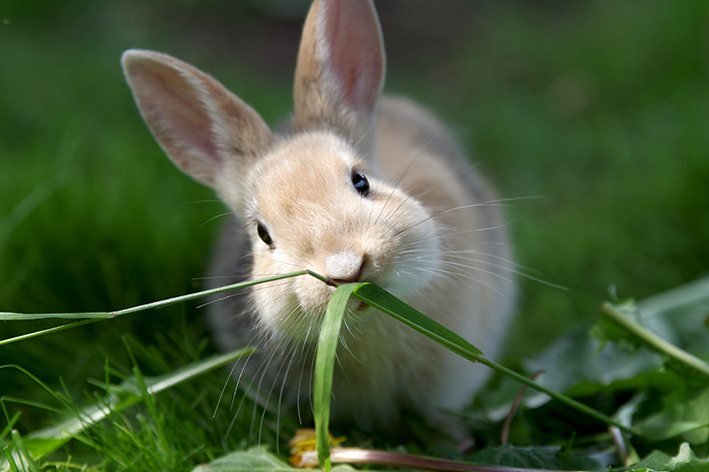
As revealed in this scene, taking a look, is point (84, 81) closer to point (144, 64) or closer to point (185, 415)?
point (144, 64)

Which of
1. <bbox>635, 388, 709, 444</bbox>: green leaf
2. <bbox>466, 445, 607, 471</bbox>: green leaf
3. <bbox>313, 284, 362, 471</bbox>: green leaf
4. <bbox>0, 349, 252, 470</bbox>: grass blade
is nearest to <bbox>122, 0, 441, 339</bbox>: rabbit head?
<bbox>313, 284, 362, 471</bbox>: green leaf

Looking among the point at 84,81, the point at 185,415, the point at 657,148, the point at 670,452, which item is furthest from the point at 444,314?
the point at 84,81

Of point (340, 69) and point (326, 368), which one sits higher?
point (340, 69)

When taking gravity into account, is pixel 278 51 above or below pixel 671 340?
above

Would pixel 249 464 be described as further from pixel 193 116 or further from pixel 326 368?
pixel 193 116

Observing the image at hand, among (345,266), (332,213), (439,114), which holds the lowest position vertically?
(345,266)

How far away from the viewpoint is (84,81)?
16.6ft

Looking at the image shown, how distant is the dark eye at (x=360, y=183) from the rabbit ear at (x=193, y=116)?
45 centimetres

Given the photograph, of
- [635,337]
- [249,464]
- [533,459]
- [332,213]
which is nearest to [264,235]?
[332,213]

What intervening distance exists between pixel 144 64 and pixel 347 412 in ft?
5.26

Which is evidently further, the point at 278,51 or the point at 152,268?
the point at 278,51

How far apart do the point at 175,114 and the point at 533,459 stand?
186 cm

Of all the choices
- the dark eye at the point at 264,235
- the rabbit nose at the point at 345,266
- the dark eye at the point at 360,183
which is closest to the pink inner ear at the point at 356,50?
the dark eye at the point at 360,183

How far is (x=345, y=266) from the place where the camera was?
5.45ft
